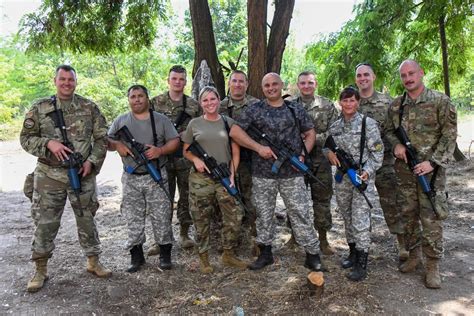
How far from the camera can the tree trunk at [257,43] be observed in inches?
219

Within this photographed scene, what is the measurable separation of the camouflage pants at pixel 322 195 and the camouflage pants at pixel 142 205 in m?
1.82

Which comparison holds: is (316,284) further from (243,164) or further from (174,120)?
(174,120)

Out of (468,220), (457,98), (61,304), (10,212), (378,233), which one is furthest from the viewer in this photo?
(457,98)

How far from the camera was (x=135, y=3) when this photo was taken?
788 cm

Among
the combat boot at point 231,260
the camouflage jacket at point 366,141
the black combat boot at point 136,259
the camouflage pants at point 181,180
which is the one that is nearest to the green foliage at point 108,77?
the camouflage pants at point 181,180

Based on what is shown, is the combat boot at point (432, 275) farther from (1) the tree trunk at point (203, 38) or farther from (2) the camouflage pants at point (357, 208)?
(1) the tree trunk at point (203, 38)

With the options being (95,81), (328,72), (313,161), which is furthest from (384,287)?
(95,81)

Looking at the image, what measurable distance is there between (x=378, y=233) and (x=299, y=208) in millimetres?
2205

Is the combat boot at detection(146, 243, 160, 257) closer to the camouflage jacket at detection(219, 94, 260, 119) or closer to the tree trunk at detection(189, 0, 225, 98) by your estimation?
the camouflage jacket at detection(219, 94, 260, 119)

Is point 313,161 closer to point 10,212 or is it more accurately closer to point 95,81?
point 10,212

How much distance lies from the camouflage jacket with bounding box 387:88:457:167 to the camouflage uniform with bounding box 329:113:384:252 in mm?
387

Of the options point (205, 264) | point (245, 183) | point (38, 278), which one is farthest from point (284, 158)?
point (38, 278)

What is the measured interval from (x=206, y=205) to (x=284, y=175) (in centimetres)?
94

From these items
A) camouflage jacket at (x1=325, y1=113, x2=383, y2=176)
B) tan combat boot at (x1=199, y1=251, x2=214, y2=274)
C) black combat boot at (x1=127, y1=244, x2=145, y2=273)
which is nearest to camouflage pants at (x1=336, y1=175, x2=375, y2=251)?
camouflage jacket at (x1=325, y1=113, x2=383, y2=176)
